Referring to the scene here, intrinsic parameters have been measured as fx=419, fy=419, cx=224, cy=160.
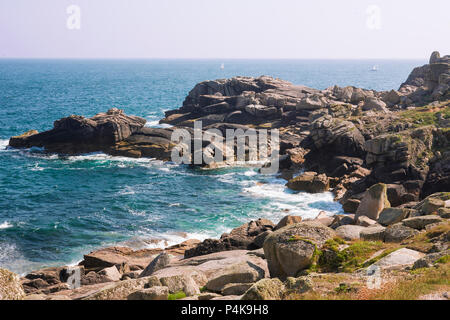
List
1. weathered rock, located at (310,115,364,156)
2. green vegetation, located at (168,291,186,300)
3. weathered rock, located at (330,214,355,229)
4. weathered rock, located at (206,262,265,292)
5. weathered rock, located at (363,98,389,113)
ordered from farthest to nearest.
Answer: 1. weathered rock, located at (363,98,389,113)
2. weathered rock, located at (310,115,364,156)
3. weathered rock, located at (330,214,355,229)
4. weathered rock, located at (206,262,265,292)
5. green vegetation, located at (168,291,186,300)

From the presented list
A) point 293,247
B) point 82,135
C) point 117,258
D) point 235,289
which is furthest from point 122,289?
point 82,135

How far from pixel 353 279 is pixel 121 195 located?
113 ft

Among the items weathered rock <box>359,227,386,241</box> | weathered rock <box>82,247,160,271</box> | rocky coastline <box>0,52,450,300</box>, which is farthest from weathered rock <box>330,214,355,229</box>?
weathered rock <box>82,247,160,271</box>

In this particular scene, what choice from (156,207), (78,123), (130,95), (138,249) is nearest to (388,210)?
(138,249)

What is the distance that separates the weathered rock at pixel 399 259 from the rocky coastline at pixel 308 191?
0.07m

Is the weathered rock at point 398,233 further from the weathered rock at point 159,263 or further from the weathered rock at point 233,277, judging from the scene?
the weathered rock at point 159,263

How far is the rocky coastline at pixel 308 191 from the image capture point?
14758 mm

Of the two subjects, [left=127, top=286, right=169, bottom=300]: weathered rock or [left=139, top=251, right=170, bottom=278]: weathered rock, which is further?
[left=139, top=251, right=170, bottom=278]: weathered rock

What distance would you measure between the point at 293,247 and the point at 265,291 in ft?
14.7

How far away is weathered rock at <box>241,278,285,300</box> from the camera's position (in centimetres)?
1258

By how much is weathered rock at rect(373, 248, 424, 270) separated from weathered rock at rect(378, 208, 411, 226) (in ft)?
27.3

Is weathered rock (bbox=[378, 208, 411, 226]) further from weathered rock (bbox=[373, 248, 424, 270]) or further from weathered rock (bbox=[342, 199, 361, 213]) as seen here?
weathered rock (bbox=[342, 199, 361, 213])

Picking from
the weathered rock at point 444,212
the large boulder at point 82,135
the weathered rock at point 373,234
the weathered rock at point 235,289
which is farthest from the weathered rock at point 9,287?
the large boulder at point 82,135

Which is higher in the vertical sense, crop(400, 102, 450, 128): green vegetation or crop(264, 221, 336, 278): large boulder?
crop(400, 102, 450, 128): green vegetation
